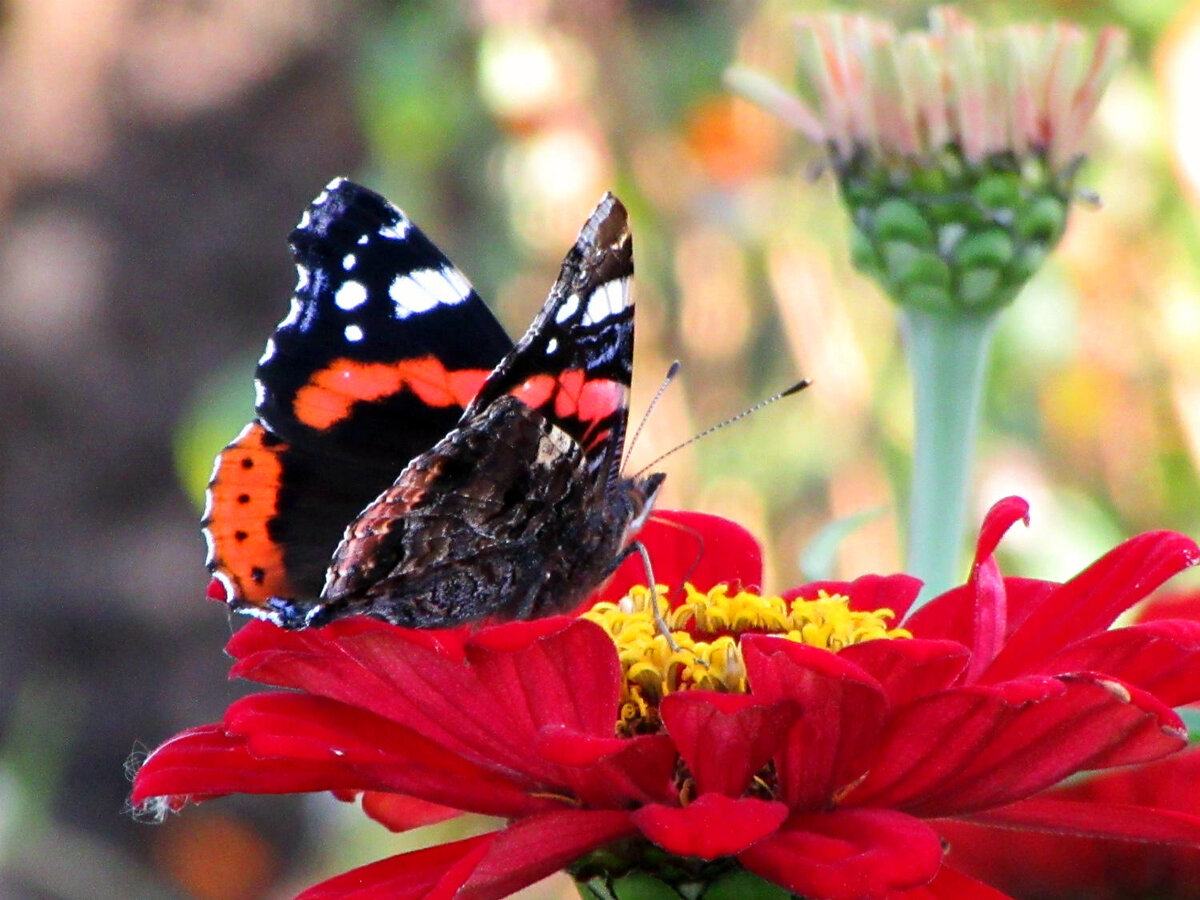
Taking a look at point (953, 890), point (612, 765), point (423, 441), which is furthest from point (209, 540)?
point (953, 890)

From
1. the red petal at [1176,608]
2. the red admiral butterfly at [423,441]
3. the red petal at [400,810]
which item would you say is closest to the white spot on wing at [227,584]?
the red admiral butterfly at [423,441]

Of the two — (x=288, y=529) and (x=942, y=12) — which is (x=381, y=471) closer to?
(x=288, y=529)

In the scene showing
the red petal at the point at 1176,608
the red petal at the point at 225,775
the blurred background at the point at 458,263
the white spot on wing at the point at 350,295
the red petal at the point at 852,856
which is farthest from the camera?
the blurred background at the point at 458,263

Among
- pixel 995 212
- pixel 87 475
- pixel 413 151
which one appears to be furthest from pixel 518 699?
pixel 87 475

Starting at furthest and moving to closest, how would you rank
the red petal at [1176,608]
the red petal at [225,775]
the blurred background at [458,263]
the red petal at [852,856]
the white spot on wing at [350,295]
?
1. the blurred background at [458,263]
2. the white spot on wing at [350,295]
3. the red petal at [1176,608]
4. the red petal at [225,775]
5. the red petal at [852,856]

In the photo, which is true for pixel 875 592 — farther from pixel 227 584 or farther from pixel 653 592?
pixel 227 584

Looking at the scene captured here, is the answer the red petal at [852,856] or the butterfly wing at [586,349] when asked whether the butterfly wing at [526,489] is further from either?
the red petal at [852,856]

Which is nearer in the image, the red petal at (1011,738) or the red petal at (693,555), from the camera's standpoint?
the red petal at (1011,738)
